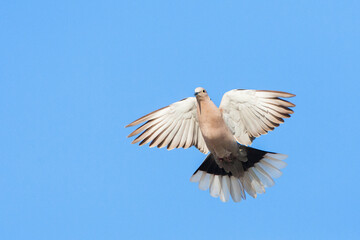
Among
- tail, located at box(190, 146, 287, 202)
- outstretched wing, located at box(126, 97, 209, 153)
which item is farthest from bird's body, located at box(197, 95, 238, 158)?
tail, located at box(190, 146, 287, 202)

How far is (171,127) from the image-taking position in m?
10.6

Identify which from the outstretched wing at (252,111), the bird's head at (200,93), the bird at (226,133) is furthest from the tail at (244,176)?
the bird's head at (200,93)

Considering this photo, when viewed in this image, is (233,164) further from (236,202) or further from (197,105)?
(197,105)

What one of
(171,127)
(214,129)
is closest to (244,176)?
(214,129)

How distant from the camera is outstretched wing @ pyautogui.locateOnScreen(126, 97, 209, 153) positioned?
10.5 m

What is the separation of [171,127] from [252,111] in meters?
1.68

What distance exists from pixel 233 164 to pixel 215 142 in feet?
3.50

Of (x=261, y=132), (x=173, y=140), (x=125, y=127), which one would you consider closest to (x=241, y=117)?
(x=261, y=132)

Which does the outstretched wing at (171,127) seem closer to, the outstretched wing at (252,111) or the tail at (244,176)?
the outstretched wing at (252,111)

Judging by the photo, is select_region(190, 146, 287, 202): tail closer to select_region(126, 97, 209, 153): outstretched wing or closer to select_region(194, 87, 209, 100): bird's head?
select_region(126, 97, 209, 153): outstretched wing

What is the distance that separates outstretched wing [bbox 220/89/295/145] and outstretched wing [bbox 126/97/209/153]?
74cm

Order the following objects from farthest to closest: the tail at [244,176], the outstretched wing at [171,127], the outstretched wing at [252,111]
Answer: the tail at [244,176] < the outstretched wing at [171,127] < the outstretched wing at [252,111]

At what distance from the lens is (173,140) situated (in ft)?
34.7

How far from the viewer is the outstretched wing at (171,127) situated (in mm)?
10500
